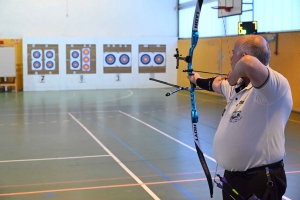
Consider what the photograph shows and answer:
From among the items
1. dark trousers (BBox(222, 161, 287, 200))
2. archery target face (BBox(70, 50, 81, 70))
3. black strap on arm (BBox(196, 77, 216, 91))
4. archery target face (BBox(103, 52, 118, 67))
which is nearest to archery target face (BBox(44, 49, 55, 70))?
archery target face (BBox(70, 50, 81, 70))

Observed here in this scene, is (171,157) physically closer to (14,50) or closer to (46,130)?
(46,130)

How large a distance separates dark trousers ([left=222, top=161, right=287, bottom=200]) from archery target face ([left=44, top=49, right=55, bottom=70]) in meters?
11.5

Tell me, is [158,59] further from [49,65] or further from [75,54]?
[49,65]

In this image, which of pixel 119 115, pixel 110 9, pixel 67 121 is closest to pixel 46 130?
pixel 67 121

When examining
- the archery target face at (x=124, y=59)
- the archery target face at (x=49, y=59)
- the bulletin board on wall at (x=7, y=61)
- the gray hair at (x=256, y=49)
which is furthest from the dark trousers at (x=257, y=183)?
the archery target face at (x=124, y=59)

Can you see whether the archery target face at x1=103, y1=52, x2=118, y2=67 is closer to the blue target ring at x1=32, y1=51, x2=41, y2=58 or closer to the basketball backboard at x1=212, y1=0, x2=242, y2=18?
the blue target ring at x1=32, y1=51, x2=41, y2=58

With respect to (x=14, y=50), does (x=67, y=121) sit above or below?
below

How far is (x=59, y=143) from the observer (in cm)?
525

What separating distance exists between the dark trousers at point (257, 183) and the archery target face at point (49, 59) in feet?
37.8

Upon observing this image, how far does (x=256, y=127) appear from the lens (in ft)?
5.20

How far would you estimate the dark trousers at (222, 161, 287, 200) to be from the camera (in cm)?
161

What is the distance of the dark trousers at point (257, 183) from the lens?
1.61 meters

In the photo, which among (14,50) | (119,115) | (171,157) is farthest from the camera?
(14,50)

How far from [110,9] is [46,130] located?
7501mm
